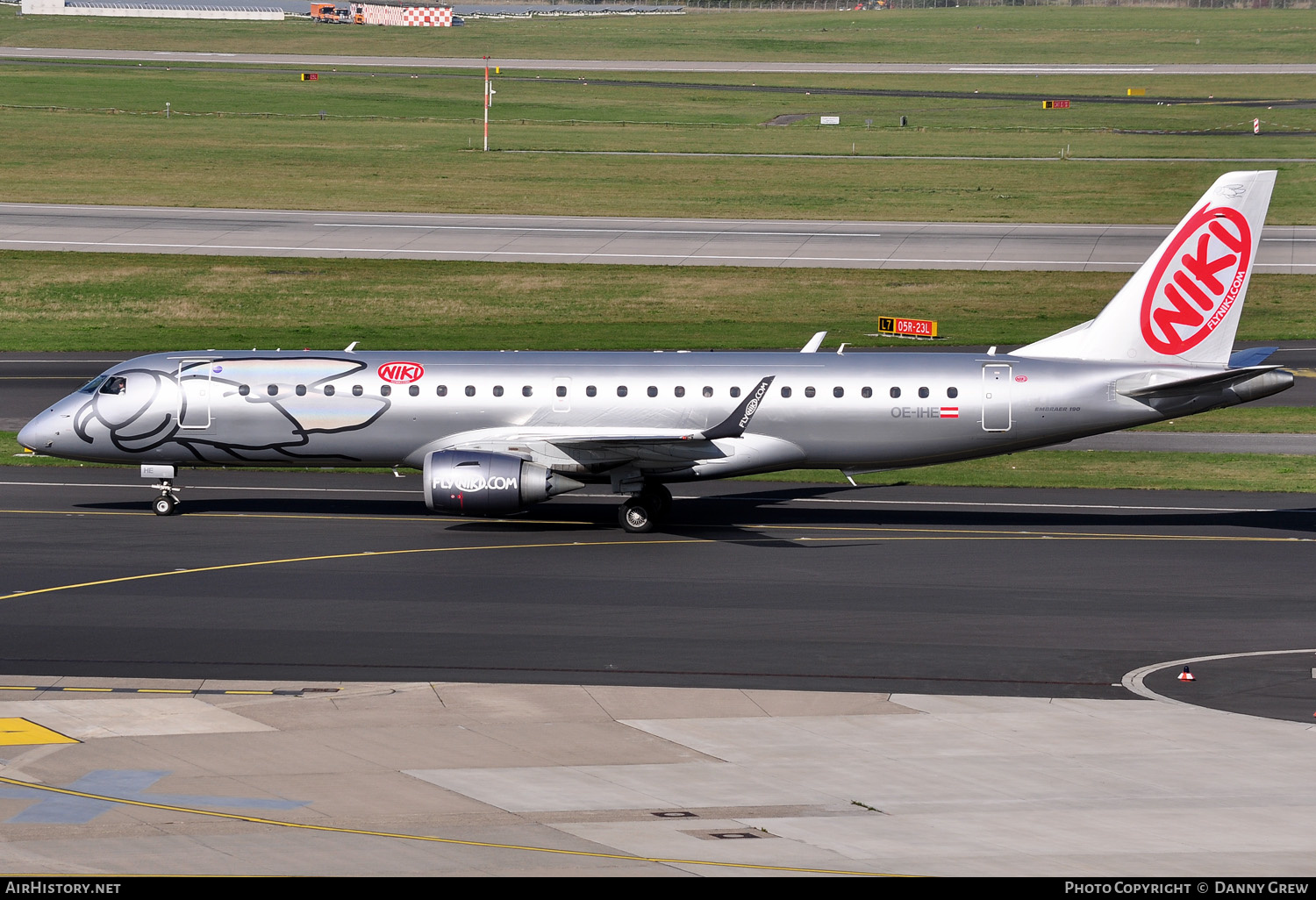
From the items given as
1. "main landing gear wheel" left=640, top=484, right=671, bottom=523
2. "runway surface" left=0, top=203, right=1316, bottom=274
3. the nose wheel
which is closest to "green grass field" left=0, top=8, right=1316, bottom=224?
"runway surface" left=0, top=203, right=1316, bottom=274

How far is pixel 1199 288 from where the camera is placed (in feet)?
126

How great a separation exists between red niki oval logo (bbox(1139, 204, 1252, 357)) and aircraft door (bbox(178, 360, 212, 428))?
2441cm

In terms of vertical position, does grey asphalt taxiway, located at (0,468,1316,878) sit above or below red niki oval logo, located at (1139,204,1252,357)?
below

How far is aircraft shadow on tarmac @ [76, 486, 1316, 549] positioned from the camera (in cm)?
3984

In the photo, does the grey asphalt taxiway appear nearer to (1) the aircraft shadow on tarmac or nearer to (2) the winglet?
(1) the aircraft shadow on tarmac

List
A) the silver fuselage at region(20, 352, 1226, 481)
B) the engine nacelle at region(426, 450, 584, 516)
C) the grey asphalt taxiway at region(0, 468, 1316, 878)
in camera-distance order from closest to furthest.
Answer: the grey asphalt taxiway at region(0, 468, 1316, 878)
the engine nacelle at region(426, 450, 584, 516)
the silver fuselage at region(20, 352, 1226, 481)

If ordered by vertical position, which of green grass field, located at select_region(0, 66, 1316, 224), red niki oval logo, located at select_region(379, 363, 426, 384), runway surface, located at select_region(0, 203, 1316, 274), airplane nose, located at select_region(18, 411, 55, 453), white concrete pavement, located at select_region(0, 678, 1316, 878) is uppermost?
green grass field, located at select_region(0, 66, 1316, 224)

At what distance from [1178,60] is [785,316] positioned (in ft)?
457

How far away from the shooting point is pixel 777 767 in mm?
22328

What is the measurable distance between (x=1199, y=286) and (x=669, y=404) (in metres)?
13.9

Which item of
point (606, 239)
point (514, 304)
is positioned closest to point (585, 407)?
point (514, 304)

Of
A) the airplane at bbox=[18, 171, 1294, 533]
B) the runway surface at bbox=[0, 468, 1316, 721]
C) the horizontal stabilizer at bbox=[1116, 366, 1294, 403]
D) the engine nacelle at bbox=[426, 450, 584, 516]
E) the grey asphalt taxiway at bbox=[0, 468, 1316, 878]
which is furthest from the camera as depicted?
the airplane at bbox=[18, 171, 1294, 533]

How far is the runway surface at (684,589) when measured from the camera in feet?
90.3

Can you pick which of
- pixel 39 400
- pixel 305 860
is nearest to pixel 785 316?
pixel 39 400
